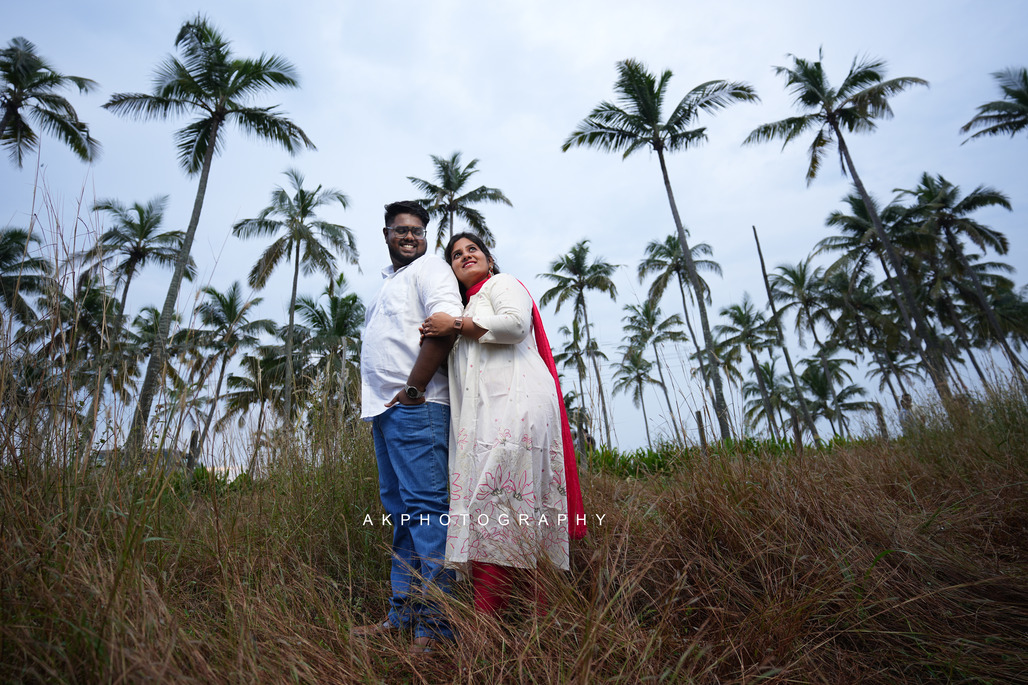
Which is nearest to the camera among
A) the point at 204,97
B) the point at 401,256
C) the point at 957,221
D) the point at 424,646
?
the point at 424,646

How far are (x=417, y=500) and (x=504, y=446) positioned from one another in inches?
16.2

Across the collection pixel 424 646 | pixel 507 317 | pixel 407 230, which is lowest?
pixel 424 646

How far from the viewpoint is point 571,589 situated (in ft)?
4.30

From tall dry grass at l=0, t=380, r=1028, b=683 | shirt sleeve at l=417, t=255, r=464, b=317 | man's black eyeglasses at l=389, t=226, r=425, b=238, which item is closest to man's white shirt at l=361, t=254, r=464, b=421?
shirt sleeve at l=417, t=255, r=464, b=317

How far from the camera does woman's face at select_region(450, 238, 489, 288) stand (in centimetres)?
207

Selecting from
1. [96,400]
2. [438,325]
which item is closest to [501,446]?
[438,325]

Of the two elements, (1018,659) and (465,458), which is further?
(465,458)

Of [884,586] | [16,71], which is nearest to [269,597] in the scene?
[884,586]

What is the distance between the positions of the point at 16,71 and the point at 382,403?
20283mm

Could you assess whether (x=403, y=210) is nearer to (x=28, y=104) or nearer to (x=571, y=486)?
(x=571, y=486)

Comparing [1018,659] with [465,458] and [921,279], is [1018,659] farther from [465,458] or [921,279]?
[921,279]

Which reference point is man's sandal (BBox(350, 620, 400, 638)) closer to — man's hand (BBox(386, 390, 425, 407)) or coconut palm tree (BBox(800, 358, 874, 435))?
man's hand (BBox(386, 390, 425, 407))

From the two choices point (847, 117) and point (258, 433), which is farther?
point (847, 117)

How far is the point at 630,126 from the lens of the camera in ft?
56.4
